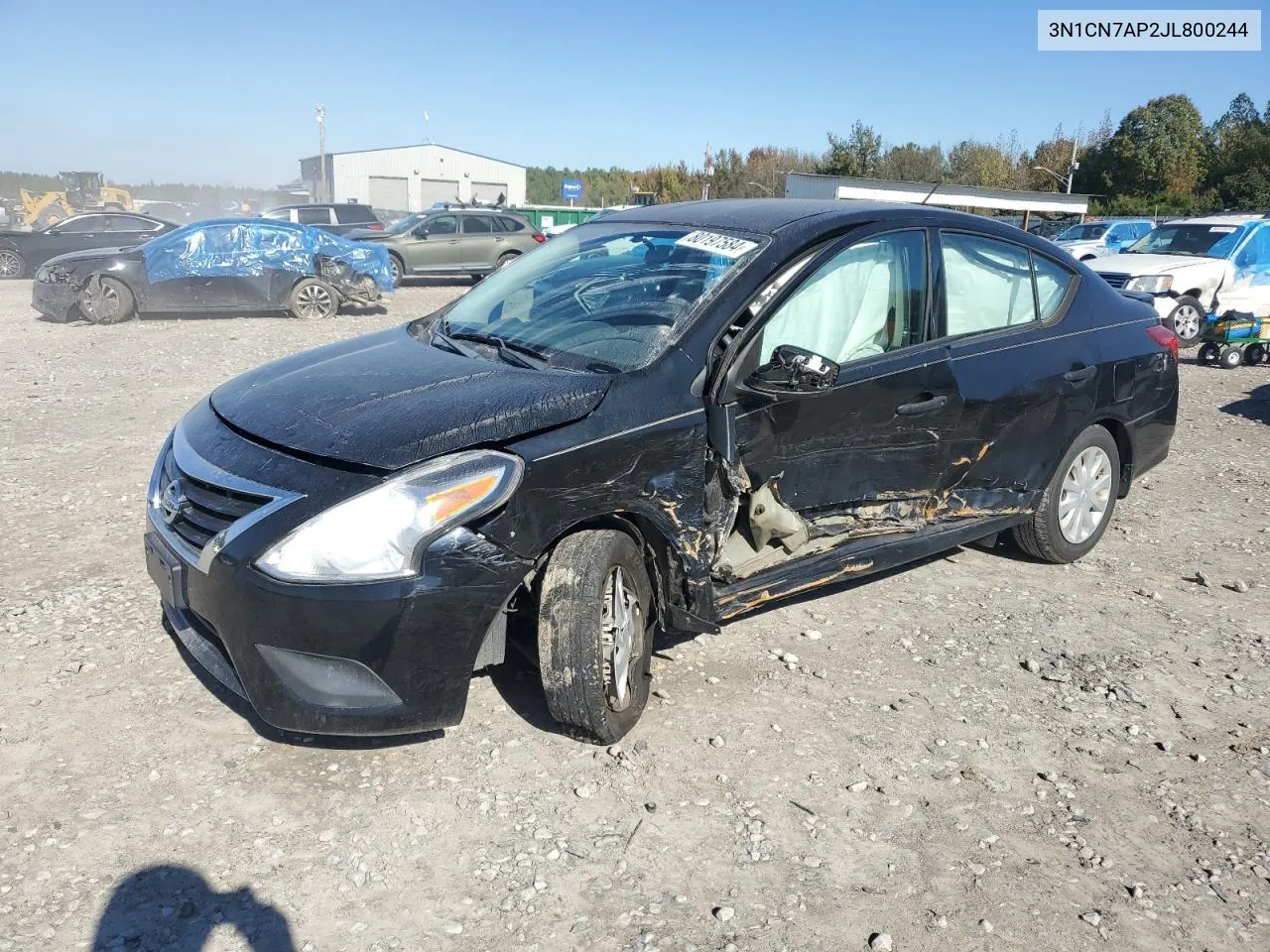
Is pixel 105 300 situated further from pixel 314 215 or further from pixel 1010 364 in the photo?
pixel 1010 364

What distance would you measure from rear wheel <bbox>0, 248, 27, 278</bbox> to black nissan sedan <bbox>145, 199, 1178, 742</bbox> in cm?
1968

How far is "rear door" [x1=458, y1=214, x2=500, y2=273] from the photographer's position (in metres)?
20.9

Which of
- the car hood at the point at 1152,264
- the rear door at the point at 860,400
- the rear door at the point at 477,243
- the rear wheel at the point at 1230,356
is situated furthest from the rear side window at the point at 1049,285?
the rear door at the point at 477,243

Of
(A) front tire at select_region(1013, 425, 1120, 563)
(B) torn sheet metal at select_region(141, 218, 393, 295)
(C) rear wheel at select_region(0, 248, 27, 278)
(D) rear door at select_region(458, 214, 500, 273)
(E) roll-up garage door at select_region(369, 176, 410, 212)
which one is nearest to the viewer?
(A) front tire at select_region(1013, 425, 1120, 563)

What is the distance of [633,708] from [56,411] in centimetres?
680

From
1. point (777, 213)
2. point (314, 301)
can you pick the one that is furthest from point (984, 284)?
point (314, 301)

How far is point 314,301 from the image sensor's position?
14961 mm

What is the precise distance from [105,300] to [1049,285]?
12765mm

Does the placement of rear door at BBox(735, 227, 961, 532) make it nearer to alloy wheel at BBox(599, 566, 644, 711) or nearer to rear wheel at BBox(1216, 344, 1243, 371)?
alloy wheel at BBox(599, 566, 644, 711)

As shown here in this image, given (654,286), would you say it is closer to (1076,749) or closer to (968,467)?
(968,467)

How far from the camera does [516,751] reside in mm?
3424

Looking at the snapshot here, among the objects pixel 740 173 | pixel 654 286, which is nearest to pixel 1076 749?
pixel 654 286

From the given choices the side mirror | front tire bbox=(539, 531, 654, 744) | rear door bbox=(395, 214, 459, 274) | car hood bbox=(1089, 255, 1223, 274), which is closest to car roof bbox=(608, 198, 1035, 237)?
the side mirror

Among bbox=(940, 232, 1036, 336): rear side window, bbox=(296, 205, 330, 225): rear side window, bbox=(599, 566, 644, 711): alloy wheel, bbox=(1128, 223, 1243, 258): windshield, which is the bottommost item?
bbox=(599, 566, 644, 711): alloy wheel
